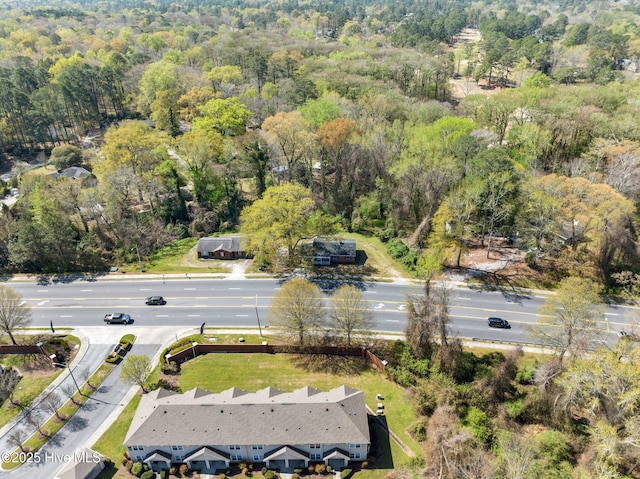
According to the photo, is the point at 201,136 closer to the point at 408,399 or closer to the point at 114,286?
the point at 114,286

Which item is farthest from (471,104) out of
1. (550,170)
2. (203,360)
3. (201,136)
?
(203,360)

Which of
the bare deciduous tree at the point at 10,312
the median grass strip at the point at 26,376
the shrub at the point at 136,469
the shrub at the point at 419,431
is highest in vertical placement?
the bare deciduous tree at the point at 10,312

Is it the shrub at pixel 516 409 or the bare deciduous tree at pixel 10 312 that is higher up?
the bare deciduous tree at pixel 10 312

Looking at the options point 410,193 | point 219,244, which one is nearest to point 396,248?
point 410,193

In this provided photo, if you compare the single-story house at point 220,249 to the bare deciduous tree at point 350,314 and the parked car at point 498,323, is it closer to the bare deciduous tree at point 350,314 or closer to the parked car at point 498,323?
the bare deciduous tree at point 350,314

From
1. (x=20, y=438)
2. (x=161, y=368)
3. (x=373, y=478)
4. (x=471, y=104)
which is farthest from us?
(x=471, y=104)

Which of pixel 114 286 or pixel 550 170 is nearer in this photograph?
pixel 114 286

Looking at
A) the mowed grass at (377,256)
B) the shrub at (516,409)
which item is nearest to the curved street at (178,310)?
the mowed grass at (377,256)
